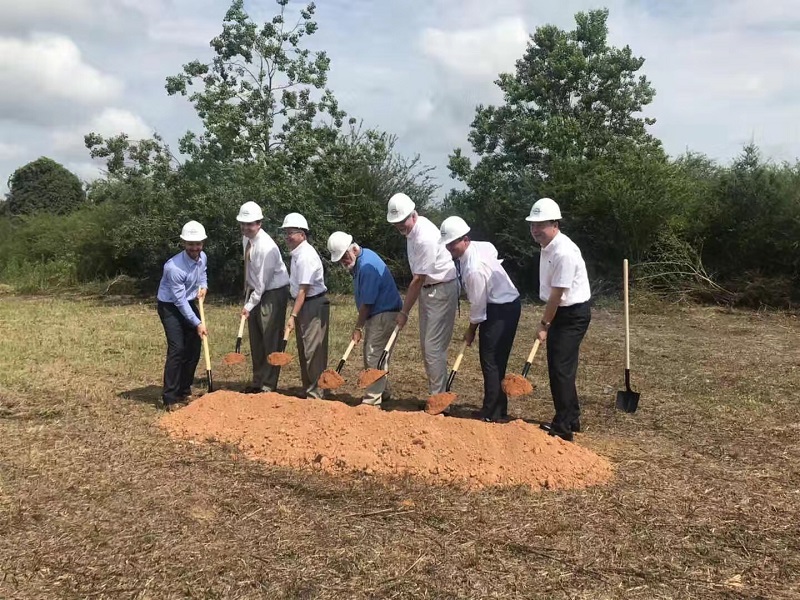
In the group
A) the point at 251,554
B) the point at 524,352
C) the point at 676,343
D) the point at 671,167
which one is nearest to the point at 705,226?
the point at 671,167

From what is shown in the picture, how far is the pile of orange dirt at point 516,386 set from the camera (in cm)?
515

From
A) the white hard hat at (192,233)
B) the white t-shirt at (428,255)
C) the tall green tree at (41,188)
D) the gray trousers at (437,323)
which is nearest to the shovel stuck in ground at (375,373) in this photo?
the gray trousers at (437,323)

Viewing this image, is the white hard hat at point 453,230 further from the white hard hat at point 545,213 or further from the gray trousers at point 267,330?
the gray trousers at point 267,330

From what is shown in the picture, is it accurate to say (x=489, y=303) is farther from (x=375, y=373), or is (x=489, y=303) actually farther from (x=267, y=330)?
(x=267, y=330)

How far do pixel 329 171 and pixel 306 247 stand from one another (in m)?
9.79

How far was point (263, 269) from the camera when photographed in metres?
6.38

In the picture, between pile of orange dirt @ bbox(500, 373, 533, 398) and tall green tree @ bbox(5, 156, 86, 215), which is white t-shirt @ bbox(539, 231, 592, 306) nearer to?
pile of orange dirt @ bbox(500, 373, 533, 398)

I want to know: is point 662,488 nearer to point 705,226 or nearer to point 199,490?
point 199,490

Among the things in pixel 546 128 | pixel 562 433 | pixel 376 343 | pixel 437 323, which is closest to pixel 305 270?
pixel 376 343

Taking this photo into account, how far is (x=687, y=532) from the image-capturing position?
371 centimetres

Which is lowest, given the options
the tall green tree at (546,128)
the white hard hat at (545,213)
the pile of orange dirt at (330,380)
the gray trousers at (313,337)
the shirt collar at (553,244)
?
the pile of orange dirt at (330,380)

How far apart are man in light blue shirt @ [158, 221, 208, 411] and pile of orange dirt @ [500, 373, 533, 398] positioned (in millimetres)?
2800

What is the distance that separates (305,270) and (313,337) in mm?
646

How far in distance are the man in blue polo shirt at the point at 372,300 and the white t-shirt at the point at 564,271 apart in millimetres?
1517
